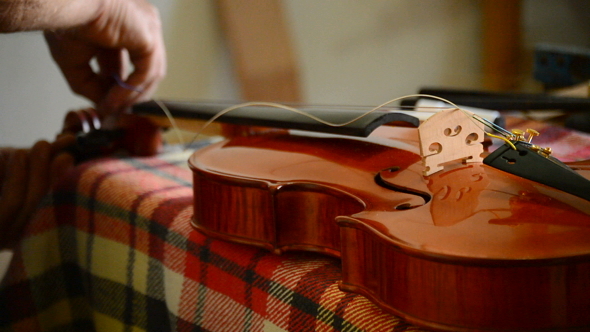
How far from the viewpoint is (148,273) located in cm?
→ 81

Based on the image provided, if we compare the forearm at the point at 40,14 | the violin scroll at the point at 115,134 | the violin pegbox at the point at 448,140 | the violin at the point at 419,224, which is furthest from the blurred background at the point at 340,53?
the violin pegbox at the point at 448,140

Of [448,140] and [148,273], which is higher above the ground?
[448,140]

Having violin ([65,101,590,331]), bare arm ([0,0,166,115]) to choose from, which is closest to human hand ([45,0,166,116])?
bare arm ([0,0,166,115])

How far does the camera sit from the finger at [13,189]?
3.09ft

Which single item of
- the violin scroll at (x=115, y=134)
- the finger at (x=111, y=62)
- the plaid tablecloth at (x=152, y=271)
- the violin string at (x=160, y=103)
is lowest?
the plaid tablecloth at (x=152, y=271)

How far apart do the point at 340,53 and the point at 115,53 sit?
1430 mm

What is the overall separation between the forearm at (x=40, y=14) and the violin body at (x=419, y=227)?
31 cm

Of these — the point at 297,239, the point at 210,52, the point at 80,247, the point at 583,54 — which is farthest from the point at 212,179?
the point at 210,52

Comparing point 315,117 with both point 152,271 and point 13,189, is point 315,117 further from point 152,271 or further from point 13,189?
point 13,189

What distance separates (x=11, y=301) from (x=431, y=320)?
2.50ft

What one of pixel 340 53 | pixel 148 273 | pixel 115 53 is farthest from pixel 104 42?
pixel 340 53

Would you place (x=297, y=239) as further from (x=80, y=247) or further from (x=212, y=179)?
(x=80, y=247)

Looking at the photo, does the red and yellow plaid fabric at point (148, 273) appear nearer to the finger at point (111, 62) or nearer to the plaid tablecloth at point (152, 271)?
the plaid tablecloth at point (152, 271)

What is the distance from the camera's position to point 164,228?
0.78m
